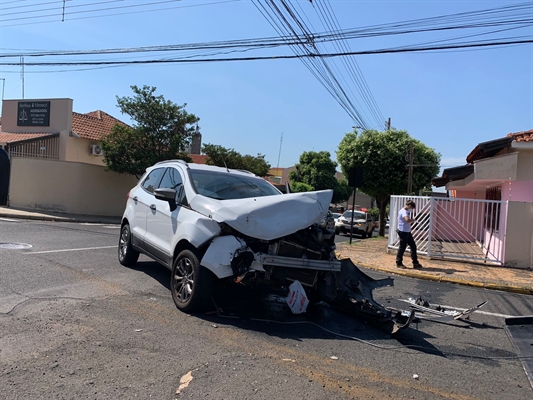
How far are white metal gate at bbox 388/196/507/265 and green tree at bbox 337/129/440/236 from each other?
348 inches

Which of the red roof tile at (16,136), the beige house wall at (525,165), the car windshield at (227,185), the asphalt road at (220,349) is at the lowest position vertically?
the asphalt road at (220,349)

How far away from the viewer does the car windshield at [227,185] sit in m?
6.43

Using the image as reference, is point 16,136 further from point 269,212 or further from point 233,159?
point 269,212

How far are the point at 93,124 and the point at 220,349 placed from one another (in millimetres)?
24006

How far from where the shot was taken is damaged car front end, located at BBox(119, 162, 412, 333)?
5.36m

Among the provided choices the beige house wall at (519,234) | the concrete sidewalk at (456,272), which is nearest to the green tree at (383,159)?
the concrete sidewalk at (456,272)

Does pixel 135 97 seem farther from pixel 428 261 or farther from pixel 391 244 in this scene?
pixel 428 261

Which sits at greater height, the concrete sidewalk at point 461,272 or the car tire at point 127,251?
the car tire at point 127,251

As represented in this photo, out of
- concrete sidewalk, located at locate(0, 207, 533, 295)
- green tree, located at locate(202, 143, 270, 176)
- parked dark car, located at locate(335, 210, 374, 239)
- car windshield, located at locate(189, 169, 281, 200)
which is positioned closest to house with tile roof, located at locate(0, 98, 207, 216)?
green tree, located at locate(202, 143, 270, 176)

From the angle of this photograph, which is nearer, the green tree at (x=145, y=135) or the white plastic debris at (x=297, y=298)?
the white plastic debris at (x=297, y=298)

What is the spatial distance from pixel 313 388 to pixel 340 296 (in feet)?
7.12

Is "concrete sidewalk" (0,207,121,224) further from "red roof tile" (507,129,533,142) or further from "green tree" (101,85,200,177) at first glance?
"red roof tile" (507,129,533,142)

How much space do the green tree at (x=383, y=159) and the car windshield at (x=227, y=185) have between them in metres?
16.6

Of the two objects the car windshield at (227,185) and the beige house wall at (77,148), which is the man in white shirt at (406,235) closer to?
the car windshield at (227,185)
